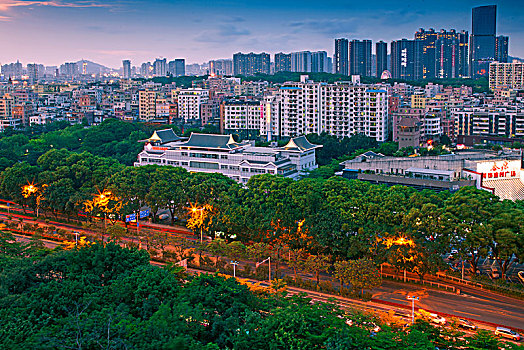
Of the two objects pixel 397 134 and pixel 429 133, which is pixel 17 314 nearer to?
pixel 397 134

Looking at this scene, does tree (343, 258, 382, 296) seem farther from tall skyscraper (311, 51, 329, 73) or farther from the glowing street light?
tall skyscraper (311, 51, 329, 73)

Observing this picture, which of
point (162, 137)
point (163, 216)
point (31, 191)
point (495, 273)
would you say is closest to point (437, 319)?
point (495, 273)

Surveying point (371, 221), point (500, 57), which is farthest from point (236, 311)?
point (500, 57)

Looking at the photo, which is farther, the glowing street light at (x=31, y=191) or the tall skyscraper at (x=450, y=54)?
the tall skyscraper at (x=450, y=54)

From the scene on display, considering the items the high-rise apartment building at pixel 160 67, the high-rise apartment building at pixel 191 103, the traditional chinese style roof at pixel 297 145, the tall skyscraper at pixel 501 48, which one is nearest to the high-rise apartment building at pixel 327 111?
the high-rise apartment building at pixel 191 103

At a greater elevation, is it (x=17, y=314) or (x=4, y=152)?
(x=4, y=152)

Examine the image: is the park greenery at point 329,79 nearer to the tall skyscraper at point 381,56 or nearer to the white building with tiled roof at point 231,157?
the tall skyscraper at point 381,56
